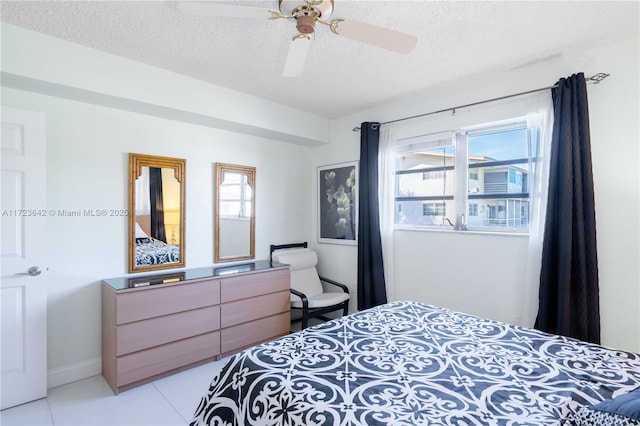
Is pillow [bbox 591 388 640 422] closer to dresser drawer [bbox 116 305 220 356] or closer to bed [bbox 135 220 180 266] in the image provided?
dresser drawer [bbox 116 305 220 356]

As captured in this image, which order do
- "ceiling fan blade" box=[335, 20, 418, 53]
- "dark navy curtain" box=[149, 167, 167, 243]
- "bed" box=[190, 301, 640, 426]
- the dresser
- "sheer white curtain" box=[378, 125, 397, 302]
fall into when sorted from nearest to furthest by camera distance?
"bed" box=[190, 301, 640, 426] < "ceiling fan blade" box=[335, 20, 418, 53] < the dresser < "dark navy curtain" box=[149, 167, 167, 243] < "sheer white curtain" box=[378, 125, 397, 302]

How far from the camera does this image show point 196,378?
265cm

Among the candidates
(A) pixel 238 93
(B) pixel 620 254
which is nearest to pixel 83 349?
(A) pixel 238 93

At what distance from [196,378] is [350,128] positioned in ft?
10.1

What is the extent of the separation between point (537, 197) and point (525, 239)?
358mm

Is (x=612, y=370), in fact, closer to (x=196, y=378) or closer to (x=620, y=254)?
(x=620, y=254)

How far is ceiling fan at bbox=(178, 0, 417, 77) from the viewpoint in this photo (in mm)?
1539

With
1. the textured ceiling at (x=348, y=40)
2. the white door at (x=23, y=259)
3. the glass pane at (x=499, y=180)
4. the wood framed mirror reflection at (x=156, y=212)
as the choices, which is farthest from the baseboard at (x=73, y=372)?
the glass pane at (x=499, y=180)

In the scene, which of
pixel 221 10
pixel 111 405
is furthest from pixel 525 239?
pixel 111 405

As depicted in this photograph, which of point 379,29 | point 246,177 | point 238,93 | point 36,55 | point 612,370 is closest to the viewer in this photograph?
point 612,370

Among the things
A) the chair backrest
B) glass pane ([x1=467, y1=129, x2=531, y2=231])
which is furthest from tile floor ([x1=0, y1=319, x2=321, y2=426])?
glass pane ([x1=467, y1=129, x2=531, y2=231])

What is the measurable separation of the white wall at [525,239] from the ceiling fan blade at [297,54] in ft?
5.55

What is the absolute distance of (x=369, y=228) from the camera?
3537mm

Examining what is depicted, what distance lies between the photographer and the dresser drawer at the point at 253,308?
2.97m
